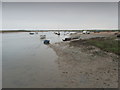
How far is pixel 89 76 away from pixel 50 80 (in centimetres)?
335

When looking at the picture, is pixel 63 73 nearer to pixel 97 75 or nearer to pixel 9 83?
pixel 97 75

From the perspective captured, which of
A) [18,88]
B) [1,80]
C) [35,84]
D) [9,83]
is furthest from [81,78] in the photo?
[1,80]

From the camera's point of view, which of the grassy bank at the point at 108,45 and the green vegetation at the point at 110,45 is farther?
the grassy bank at the point at 108,45

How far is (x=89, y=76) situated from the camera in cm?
1052

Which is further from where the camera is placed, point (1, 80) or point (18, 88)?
point (1, 80)

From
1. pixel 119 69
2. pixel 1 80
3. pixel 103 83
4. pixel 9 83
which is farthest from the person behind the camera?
pixel 119 69

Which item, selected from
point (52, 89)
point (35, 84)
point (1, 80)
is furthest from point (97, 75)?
point (1, 80)

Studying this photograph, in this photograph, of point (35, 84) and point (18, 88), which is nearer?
point (18, 88)

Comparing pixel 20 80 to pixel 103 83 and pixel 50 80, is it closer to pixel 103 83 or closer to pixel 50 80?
pixel 50 80

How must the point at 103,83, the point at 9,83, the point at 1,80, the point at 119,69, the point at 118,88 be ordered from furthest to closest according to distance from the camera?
1. the point at 119,69
2. the point at 1,80
3. the point at 9,83
4. the point at 103,83
5. the point at 118,88

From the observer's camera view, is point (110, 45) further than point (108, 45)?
No

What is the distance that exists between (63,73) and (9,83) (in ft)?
15.7

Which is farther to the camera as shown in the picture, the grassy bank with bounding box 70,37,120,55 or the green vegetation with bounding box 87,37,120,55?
the grassy bank with bounding box 70,37,120,55

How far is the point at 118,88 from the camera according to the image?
8086 mm
